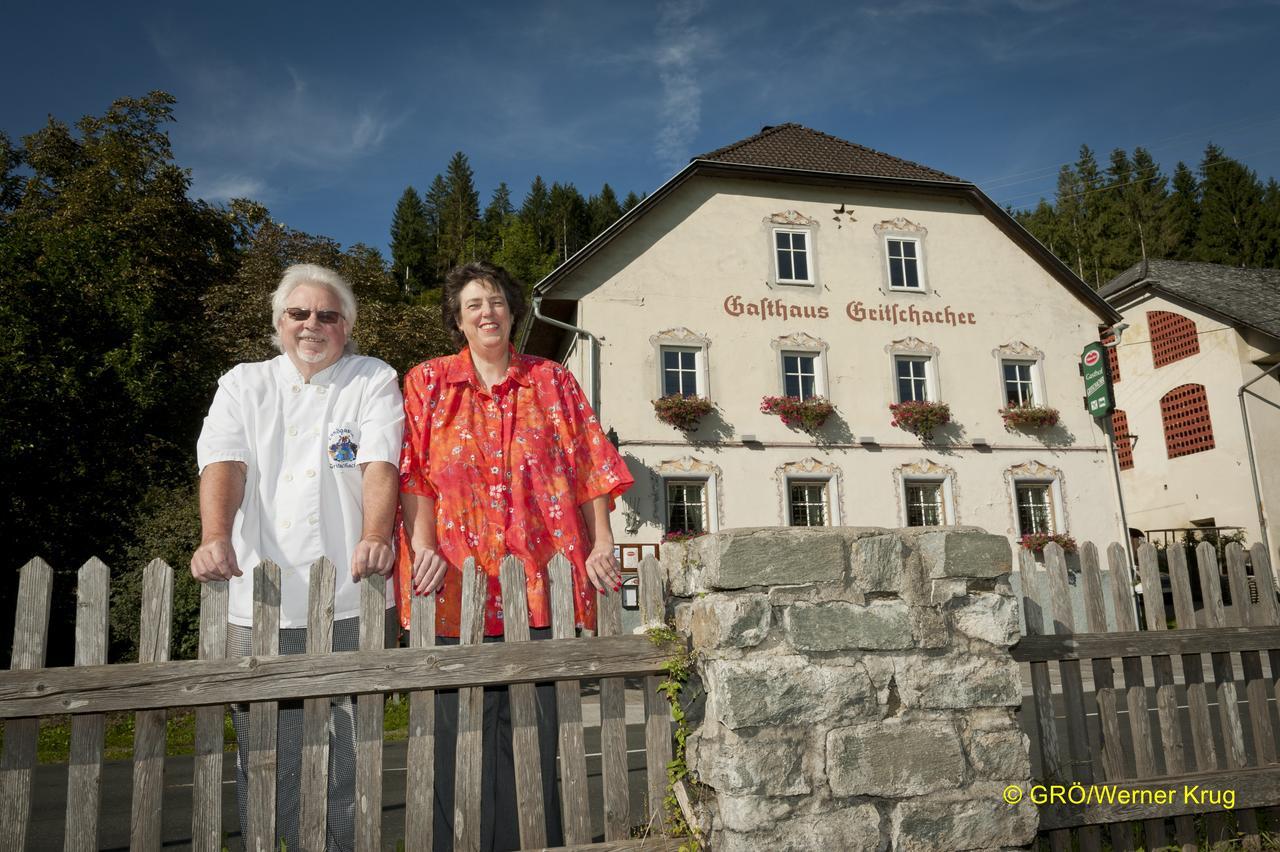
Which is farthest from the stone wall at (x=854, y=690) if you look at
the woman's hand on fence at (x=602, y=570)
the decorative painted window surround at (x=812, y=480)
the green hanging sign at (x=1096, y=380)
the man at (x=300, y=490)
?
the green hanging sign at (x=1096, y=380)

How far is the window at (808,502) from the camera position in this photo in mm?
16297

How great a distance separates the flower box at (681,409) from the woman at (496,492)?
12.1m

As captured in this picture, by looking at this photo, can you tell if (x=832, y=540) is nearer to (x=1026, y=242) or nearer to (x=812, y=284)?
(x=812, y=284)

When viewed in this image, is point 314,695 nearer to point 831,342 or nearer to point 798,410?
point 798,410

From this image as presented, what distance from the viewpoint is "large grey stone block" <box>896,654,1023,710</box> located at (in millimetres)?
3020

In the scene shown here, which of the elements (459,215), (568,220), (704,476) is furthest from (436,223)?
(704,476)

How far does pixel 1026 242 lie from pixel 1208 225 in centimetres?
3425

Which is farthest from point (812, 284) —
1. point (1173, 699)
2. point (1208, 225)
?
point (1208, 225)

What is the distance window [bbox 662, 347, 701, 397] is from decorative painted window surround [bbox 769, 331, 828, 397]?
1658mm

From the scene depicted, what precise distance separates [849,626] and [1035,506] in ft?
54.2

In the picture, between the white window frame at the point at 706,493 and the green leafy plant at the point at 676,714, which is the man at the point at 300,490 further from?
the white window frame at the point at 706,493

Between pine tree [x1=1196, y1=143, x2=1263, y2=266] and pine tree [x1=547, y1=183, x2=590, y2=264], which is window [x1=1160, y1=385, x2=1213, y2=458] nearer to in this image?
pine tree [x1=1196, y1=143, x2=1263, y2=266]

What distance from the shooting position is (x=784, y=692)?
287 cm

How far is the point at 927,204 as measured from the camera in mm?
18641
